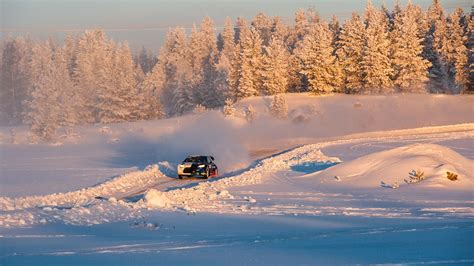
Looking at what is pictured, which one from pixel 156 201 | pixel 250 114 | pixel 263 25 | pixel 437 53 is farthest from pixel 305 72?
pixel 156 201

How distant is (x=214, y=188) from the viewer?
984 inches

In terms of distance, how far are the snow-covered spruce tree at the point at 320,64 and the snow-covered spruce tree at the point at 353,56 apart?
1.05m

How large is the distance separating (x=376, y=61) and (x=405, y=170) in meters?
49.7

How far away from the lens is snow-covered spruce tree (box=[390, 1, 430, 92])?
74.0 metres

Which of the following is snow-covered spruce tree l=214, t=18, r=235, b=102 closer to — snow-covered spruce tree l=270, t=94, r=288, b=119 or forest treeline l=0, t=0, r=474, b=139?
forest treeline l=0, t=0, r=474, b=139

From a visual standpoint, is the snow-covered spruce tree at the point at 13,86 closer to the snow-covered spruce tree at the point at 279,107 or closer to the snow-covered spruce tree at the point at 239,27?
the snow-covered spruce tree at the point at 239,27

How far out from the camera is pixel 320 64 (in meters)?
73.2

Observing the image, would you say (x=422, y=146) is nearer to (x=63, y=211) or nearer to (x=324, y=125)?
(x=63, y=211)

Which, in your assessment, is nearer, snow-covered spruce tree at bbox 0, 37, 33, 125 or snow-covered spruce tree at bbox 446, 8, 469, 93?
snow-covered spruce tree at bbox 446, 8, 469, 93

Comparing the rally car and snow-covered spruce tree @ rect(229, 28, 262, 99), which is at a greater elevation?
snow-covered spruce tree @ rect(229, 28, 262, 99)

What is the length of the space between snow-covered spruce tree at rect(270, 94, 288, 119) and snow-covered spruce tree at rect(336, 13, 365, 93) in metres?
10.3

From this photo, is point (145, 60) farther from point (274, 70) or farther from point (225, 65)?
point (274, 70)

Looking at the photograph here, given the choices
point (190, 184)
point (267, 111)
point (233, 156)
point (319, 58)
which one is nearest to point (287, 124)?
point (267, 111)

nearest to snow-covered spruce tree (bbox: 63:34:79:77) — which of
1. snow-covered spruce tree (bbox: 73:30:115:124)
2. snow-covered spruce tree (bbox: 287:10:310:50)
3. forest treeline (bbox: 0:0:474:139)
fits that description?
snow-covered spruce tree (bbox: 73:30:115:124)
